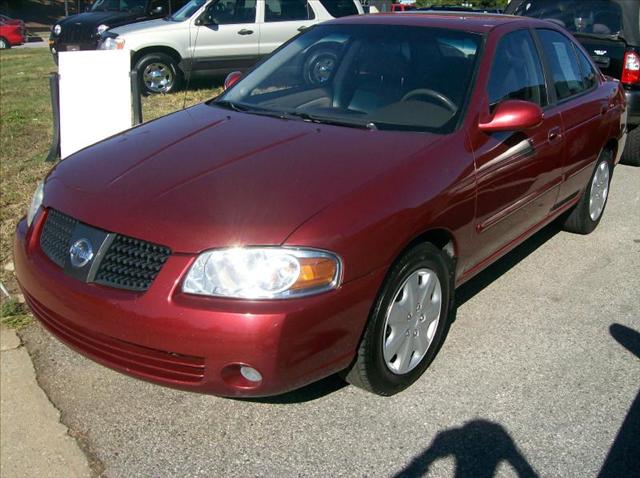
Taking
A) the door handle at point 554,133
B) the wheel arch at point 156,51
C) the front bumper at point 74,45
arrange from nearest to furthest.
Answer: the door handle at point 554,133 < the wheel arch at point 156,51 < the front bumper at point 74,45

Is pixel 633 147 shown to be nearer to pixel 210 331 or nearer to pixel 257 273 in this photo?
pixel 257 273

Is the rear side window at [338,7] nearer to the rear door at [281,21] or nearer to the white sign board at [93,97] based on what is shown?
the rear door at [281,21]

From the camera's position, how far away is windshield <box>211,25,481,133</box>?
11.7 ft

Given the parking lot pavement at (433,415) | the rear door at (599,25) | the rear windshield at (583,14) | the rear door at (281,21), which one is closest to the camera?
the parking lot pavement at (433,415)

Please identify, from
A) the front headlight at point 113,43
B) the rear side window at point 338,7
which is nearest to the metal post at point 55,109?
the front headlight at point 113,43

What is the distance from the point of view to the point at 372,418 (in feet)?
9.93

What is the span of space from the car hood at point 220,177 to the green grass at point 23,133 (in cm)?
163

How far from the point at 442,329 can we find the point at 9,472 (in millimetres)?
2049

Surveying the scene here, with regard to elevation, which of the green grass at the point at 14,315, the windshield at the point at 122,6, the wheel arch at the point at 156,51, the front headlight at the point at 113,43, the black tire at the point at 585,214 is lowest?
the green grass at the point at 14,315

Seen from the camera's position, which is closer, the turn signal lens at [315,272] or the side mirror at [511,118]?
the turn signal lens at [315,272]

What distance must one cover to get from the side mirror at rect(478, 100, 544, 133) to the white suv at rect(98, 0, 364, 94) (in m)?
7.87

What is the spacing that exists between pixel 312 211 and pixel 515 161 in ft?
4.97

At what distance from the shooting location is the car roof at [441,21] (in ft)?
13.1

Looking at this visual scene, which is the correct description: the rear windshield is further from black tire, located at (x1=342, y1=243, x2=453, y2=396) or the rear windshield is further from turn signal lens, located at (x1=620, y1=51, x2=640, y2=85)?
black tire, located at (x1=342, y1=243, x2=453, y2=396)
